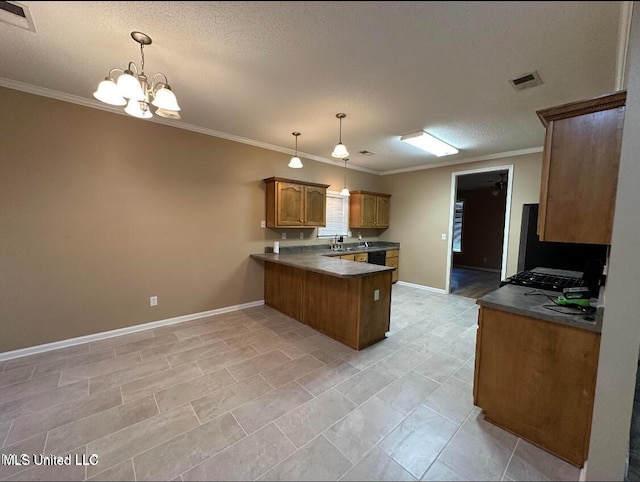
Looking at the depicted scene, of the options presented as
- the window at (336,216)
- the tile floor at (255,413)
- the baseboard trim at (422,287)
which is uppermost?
the window at (336,216)

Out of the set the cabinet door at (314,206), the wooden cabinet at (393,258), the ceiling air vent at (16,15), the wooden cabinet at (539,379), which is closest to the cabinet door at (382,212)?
the wooden cabinet at (393,258)

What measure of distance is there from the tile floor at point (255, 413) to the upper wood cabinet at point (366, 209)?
10.0 feet

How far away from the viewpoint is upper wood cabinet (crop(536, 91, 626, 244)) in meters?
1.37

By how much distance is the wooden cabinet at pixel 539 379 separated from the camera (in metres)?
1.47

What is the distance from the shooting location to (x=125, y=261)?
311 cm

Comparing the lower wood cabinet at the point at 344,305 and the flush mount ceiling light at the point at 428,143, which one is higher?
the flush mount ceiling light at the point at 428,143

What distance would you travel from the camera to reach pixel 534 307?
1.68m

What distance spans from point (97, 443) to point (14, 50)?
2.94 meters

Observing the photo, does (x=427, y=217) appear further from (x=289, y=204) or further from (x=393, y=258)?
(x=289, y=204)

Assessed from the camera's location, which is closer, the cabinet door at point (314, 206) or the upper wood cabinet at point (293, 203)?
the upper wood cabinet at point (293, 203)

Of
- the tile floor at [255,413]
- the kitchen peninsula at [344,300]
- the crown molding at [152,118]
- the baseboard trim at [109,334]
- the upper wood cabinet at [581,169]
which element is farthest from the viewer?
the kitchen peninsula at [344,300]

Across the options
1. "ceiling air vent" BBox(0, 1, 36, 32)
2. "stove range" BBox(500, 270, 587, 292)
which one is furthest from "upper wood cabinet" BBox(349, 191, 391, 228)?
"ceiling air vent" BBox(0, 1, 36, 32)

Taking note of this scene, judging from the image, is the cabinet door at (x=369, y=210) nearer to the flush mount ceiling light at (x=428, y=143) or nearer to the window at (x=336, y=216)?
the window at (x=336, y=216)

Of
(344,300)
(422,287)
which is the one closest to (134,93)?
(344,300)
